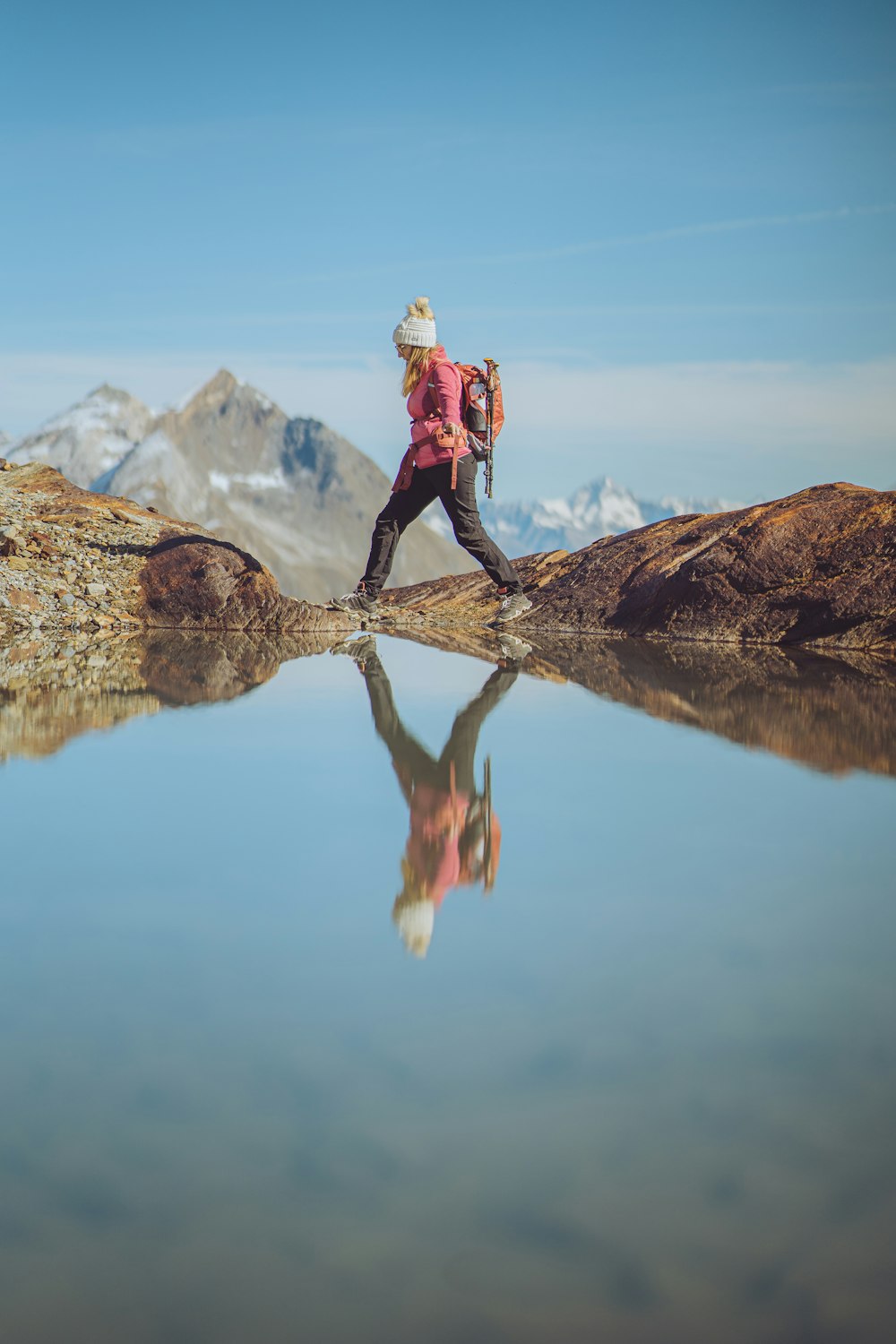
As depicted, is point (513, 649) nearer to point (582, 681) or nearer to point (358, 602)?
point (358, 602)

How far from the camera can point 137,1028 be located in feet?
6.82

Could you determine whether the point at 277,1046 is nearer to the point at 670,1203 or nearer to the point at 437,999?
the point at 437,999

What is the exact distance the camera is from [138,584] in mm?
11031

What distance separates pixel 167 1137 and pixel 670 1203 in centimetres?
71

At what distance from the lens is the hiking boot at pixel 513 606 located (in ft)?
35.4

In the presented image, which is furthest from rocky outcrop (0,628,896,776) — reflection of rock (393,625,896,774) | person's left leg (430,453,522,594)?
person's left leg (430,453,522,594)

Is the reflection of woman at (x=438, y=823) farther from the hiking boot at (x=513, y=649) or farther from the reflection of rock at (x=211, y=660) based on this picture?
the hiking boot at (x=513, y=649)

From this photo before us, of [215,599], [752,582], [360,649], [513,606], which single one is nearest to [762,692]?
[360,649]

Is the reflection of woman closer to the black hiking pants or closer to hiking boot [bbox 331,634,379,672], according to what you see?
hiking boot [bbox 331,634,379,672]

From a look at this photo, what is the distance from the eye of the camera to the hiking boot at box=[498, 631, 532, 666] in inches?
340

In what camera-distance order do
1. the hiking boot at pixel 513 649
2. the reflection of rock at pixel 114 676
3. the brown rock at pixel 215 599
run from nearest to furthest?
1. the reflection of rock at pixel 114 676
2. the hiking boot at pixel 513 649
3. the brown rock at pixel 215 599

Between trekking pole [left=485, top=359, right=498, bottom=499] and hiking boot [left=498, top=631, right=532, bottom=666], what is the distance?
48.2 inches

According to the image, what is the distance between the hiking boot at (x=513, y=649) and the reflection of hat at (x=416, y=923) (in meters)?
5.60

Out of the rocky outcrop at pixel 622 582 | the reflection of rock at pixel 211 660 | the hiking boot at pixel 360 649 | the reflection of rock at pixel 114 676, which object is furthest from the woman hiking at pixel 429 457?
the rocky outcrop at pixel 622 582
